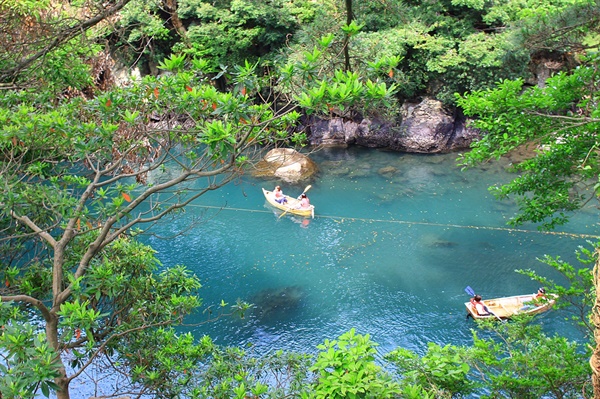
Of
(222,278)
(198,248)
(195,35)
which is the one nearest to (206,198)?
(198,248)

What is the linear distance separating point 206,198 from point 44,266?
969cm

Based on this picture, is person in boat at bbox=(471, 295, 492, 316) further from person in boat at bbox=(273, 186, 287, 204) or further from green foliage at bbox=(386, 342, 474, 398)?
person in boat at bbox=(273, 186, 287, 204)

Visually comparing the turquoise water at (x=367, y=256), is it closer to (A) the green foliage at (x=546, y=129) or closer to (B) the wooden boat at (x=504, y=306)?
(B) the wooden boat at (x=504, y=306)

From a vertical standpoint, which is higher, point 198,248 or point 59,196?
point 59,196

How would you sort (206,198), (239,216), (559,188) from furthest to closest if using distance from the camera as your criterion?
(206,198) → (239,216) → (559,188)

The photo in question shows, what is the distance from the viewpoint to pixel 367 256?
11.5m

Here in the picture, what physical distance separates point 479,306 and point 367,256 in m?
3.10

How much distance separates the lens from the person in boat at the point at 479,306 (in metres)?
8.85

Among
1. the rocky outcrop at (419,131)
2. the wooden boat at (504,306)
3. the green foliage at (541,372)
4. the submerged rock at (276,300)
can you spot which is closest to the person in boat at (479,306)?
the wooden boat at (504,306)

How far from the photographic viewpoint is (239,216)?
13.8 m

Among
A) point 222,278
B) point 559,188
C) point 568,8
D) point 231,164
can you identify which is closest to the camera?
point 231,164

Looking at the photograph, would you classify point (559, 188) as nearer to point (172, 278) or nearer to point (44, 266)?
point (172, 278)

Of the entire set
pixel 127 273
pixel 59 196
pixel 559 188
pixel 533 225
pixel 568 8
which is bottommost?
pixel 533 225

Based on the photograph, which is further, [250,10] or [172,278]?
[250,10]
